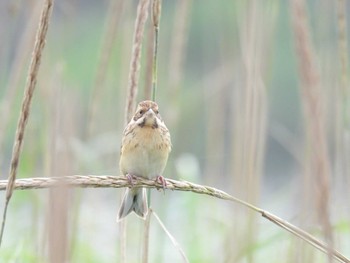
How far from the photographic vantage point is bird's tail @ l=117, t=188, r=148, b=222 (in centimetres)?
275

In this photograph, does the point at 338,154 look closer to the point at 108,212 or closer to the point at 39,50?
the point at 39,50

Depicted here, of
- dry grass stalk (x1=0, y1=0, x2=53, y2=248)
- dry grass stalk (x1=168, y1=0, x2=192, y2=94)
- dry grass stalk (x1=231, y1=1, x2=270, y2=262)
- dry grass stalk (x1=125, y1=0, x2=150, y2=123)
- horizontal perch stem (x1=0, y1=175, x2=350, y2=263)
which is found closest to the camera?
dry grass stalk (x1=0, y1=0, x2=53, y2=248)

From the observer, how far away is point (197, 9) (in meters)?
9.90

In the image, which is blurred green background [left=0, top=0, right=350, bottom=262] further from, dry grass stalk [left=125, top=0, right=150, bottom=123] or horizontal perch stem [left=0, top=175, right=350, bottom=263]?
dry grass stalk [left=125, top=0, right=150, bottom=123]

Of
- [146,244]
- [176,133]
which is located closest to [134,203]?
[146,244]

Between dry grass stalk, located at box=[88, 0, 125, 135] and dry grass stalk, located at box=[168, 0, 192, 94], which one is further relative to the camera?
dry grass stalk, located at box=[168, 0, 192, 94]

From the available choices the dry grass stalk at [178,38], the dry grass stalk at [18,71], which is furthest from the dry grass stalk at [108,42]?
the dry grass stalk at [178,38]

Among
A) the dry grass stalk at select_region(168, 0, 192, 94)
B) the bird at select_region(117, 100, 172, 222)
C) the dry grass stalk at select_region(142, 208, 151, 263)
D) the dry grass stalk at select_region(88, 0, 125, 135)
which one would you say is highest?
the dry grass stalk at select_region(168, 0, 192, 94)

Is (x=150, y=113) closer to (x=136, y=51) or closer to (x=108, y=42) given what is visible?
(x=108, y=42)

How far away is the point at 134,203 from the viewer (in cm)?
287

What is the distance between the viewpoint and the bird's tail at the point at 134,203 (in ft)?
9.03

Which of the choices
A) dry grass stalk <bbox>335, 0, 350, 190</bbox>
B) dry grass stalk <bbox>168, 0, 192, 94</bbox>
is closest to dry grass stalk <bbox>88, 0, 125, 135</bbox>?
dry grass stalk <bbox>168, 0, 192, 94</bbox>

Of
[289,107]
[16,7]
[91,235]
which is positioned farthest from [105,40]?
[289,107]

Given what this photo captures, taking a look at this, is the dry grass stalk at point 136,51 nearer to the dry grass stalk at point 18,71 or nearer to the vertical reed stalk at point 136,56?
the vertical reed stalk at point 136,56
